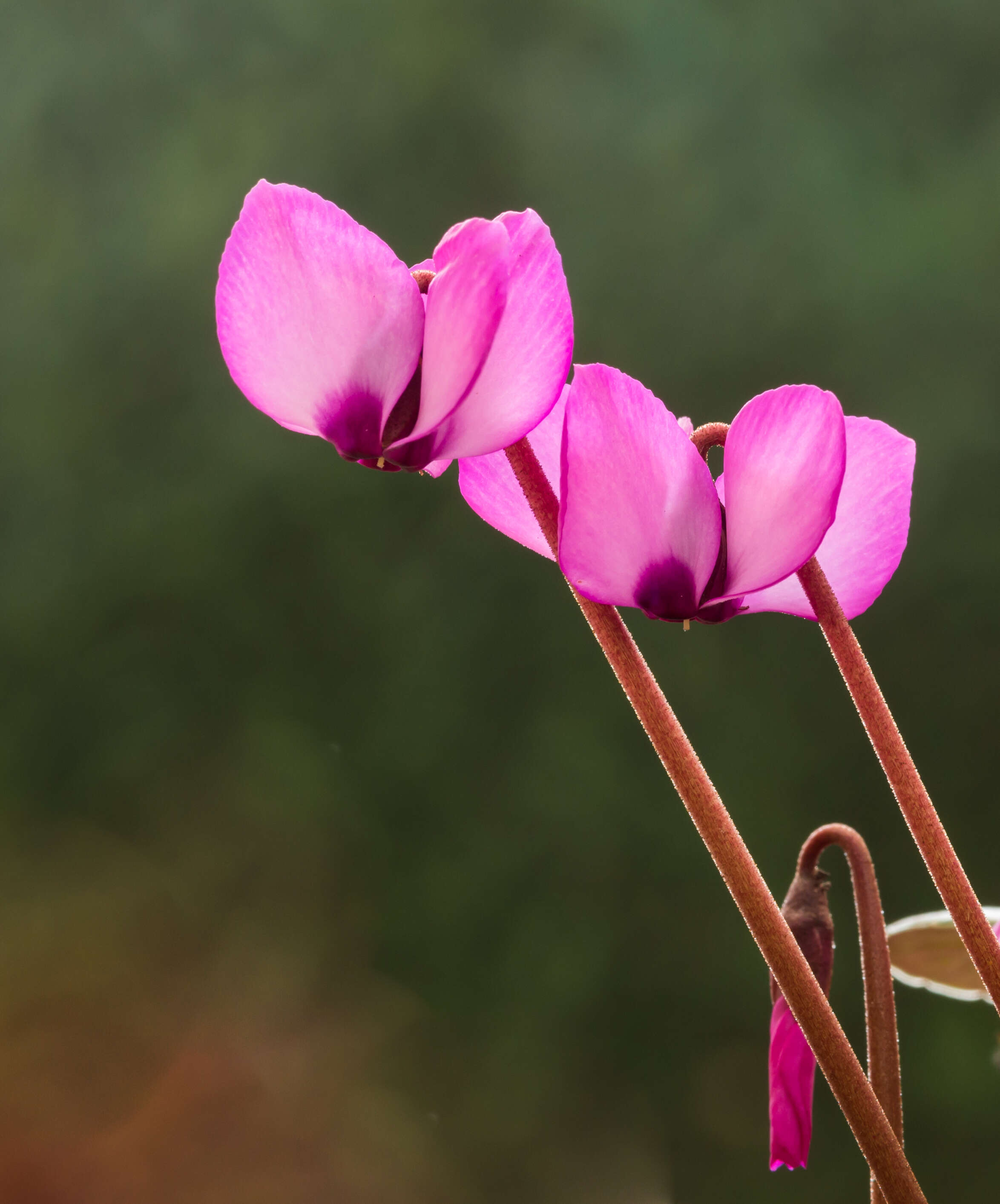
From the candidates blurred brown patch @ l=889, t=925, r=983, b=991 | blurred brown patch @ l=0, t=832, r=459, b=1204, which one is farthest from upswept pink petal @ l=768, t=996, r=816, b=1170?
blurred brown patch @ l=0, t=832, r=459, b=1204

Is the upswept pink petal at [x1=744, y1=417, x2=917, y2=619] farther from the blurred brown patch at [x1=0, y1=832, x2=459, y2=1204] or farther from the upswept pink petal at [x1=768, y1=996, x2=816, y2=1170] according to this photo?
the blurred brown patch at [x1=0, y1=832, x2=459, y2=1204]

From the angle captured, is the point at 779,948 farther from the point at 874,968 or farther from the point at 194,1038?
the point at 194,1038

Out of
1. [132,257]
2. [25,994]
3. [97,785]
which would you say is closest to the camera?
[25,994]

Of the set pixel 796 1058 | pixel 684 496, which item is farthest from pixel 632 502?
pixel 796 1058

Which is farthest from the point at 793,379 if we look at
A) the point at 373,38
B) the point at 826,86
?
the point at 373,38

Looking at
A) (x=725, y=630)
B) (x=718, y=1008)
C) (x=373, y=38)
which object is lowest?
(x=718, y=1008)

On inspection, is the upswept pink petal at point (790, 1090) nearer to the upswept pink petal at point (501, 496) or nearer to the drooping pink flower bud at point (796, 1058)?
the drooping pink flower bud at point (796, 1058)

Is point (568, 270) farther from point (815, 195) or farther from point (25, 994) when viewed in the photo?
point (25, 994)
